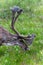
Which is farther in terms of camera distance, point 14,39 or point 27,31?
point 27,31

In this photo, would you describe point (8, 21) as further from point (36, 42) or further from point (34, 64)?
point (34, 64)

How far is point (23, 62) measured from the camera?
6.82m

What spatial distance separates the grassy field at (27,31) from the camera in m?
6.87

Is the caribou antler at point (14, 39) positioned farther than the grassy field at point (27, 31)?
No

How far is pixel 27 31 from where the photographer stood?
26.5 ft

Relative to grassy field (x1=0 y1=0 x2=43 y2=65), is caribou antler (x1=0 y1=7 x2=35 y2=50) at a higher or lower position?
higher

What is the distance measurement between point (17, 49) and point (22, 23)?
5.26 ft

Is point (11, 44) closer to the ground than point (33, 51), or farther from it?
farther from it

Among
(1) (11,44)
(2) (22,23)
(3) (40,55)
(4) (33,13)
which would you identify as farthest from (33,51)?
(4) (33,13)

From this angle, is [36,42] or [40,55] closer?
[40,55]

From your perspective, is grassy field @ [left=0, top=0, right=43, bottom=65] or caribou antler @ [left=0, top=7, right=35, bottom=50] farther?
grassy field @ [left=0, top=0, right=43, bottom=65]

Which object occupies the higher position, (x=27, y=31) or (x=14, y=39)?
(x=14, y=39)

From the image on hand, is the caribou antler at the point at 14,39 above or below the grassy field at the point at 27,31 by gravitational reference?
above

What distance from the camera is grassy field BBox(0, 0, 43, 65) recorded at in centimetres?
687
